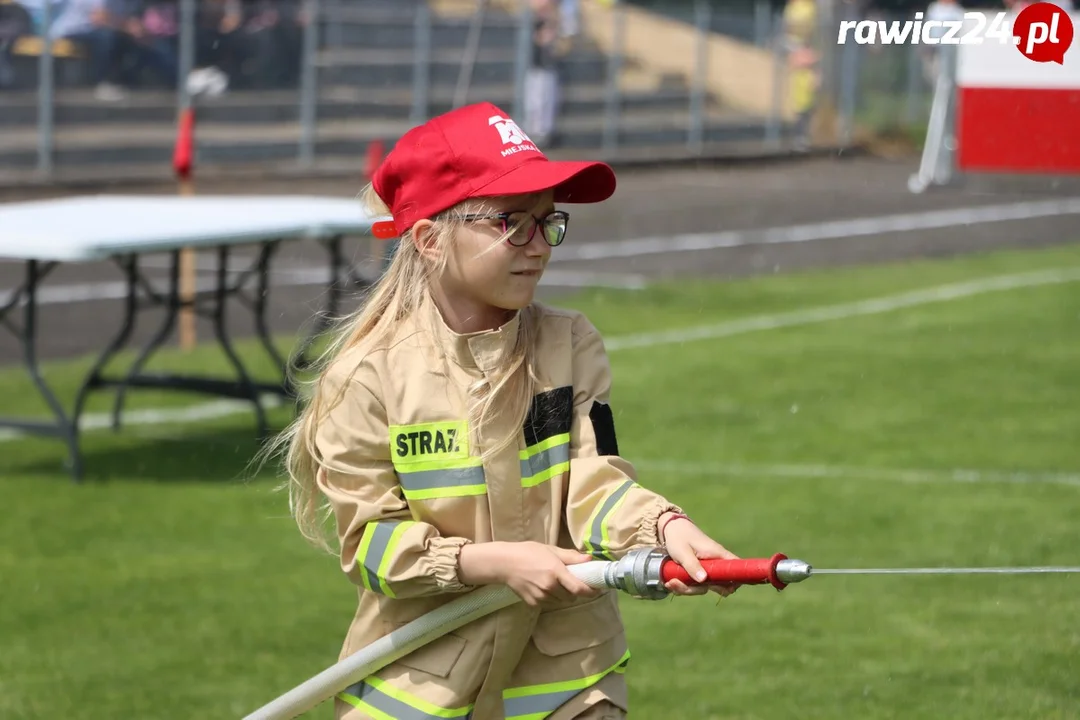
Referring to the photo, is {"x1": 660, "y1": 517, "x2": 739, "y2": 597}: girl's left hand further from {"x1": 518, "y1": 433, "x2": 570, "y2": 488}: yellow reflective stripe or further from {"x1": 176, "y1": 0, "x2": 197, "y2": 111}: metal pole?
{"x1": 176, "y1": 0, "x2": 197, "y2": 111}: metal pole

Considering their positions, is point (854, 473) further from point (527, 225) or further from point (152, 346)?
point (527, 225)

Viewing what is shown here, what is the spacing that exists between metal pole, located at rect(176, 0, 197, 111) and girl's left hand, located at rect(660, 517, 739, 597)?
1931 cm

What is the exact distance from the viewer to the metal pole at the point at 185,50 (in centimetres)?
2214

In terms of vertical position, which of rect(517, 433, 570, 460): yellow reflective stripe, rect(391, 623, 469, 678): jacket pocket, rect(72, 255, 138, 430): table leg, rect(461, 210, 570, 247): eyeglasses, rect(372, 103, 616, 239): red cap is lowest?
rect(72, 255, 138, 430): table leg

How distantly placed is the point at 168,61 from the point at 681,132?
419 inches

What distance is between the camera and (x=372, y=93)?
85.4ft

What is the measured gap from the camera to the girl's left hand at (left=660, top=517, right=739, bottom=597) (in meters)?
3.23

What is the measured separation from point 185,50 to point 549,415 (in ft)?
64.8

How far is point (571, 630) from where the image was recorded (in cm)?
352

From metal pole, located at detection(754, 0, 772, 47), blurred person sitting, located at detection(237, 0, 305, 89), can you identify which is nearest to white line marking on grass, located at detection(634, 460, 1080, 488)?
blurred person sitting, located at detection(237, 0, 305, 89)

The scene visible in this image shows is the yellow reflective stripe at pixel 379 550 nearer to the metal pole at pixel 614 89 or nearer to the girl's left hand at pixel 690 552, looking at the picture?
the girl's left hand at pixel 690 552

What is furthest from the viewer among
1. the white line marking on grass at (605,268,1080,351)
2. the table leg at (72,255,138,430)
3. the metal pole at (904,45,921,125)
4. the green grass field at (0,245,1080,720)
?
the metal pole at (904,45,921,125)

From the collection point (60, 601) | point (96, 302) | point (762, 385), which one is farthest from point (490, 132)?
point (96, 302)

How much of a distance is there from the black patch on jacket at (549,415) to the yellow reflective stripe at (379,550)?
0.29m
